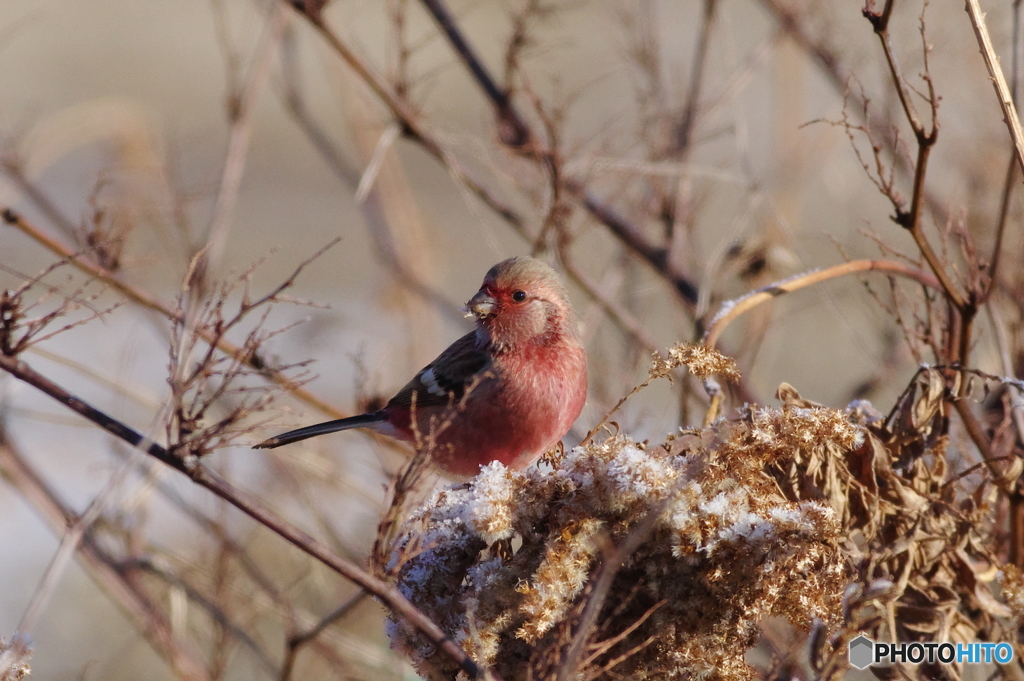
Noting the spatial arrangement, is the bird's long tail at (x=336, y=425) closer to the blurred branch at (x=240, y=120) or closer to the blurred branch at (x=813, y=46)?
the blurred branch at (x=240, y=120)

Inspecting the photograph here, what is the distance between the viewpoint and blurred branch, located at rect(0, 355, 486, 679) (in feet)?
5.43

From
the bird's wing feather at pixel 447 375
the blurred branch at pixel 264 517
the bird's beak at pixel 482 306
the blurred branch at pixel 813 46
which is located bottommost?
the blurred branch at pixel 264 517

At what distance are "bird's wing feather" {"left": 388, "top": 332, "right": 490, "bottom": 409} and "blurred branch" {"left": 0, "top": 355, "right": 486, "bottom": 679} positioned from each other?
2.06 meters

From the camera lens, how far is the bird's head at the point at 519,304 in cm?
386

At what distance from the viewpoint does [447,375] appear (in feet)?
13.0

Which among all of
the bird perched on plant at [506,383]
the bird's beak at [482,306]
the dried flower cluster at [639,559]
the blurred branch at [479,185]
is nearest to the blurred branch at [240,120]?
the blurred branch at [479,185]

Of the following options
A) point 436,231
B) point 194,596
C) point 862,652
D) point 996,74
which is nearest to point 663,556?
point 862,652

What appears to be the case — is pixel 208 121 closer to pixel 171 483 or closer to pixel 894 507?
pixel 171 483

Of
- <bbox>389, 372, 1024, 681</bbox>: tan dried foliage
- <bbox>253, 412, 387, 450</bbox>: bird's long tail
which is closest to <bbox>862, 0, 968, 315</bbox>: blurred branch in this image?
<bbox>389, 372, 1024, 681</bbox>: tan dried foliage

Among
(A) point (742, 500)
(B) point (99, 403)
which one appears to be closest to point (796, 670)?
(A) point (742, 500)

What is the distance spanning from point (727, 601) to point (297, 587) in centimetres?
365

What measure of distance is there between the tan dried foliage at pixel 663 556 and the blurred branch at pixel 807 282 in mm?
441

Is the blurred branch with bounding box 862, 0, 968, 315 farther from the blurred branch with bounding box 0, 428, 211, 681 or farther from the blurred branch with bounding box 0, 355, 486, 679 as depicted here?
the blurred branch with bounding box 0, 428, 211, 681

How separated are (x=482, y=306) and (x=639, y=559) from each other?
2.11 meters
